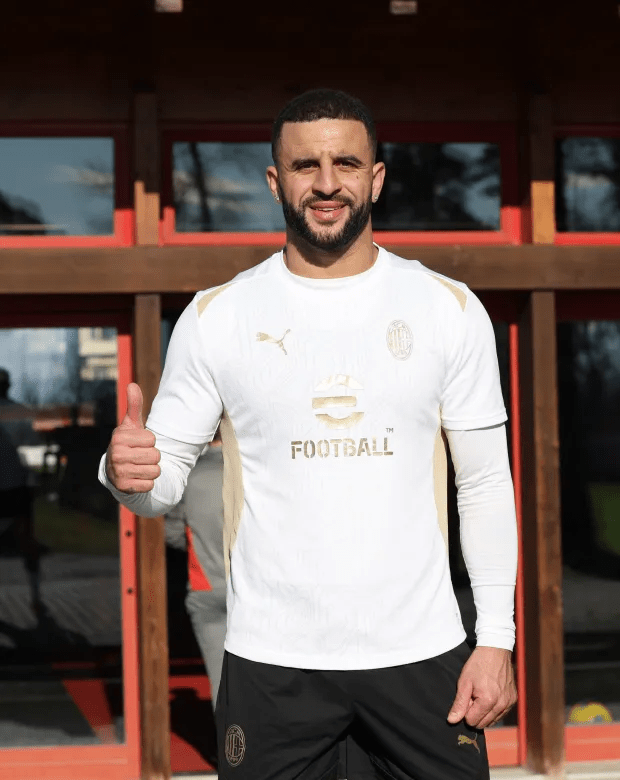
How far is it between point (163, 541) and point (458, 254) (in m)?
1.77

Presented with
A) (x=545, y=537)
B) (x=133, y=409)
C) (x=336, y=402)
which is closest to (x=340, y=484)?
(x=336, y=402)

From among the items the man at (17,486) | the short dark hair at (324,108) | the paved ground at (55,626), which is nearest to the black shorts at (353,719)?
the short dark hair at (324,108)

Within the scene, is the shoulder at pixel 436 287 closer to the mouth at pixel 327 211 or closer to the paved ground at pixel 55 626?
the mouth at pixel 327 211

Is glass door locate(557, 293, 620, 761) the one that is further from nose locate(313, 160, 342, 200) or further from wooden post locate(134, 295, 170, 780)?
nose locate(313, 160, 342, 200)

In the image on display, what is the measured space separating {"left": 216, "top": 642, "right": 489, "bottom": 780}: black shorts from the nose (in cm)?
96

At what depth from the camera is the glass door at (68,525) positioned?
5.26 metres

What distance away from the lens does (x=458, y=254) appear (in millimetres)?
5043

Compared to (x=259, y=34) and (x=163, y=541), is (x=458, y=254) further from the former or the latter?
(x=163, y=541)

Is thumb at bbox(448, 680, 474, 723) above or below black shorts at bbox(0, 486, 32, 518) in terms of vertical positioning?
below

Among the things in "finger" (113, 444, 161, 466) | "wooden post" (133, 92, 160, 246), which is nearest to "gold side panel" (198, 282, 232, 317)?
"finger" (113, 444, 161, 466)

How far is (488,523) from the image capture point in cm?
244

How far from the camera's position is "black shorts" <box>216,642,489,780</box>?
2.36 meters

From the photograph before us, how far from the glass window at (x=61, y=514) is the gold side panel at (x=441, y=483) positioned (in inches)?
120

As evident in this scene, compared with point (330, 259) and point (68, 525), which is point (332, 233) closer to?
point (330, 259)
